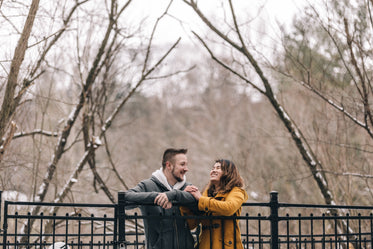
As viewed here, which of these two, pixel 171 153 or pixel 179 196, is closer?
pixel 179 196

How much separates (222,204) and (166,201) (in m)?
0.49

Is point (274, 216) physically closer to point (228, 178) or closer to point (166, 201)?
point (228, 178)

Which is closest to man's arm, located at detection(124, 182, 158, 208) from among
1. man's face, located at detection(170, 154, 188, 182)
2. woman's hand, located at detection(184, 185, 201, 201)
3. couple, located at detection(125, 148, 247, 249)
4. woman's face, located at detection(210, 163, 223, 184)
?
couple, located at detection(125, 148, 247, 249)

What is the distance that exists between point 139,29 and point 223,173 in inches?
304

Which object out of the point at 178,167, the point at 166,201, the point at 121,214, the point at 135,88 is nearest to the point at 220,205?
the point at 166,201

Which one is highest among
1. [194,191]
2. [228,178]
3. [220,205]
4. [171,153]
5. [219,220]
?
[171,153]

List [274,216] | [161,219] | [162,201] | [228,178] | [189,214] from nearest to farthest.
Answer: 1. [162,201]
2. [161,219]
3. [228,178]
4. [189,214]
5. [274,216]

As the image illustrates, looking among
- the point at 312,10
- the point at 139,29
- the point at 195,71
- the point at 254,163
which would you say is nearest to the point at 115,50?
the point at 139,29

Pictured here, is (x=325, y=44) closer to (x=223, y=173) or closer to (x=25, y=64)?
(x=25, y=64)

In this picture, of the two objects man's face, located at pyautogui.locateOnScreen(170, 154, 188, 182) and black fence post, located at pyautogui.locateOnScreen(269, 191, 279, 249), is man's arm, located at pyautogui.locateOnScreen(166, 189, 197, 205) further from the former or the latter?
black fence post, located at pyautogui.locateOnScreen(269, 191, 279, 249)

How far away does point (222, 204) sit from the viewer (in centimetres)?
435

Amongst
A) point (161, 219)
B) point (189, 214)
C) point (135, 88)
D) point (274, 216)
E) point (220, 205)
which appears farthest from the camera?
point (135, 88)

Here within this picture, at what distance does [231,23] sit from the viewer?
982 centimetres

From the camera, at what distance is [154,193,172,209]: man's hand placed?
4.22m
